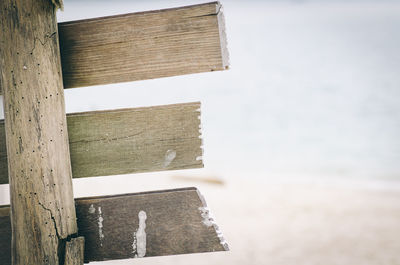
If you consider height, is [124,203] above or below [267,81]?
below

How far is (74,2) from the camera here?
47969mm

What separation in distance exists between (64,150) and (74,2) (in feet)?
168

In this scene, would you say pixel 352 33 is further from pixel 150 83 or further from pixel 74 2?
pixel 74 2

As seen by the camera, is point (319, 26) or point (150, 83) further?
point (319, 26)

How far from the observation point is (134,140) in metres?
1.45

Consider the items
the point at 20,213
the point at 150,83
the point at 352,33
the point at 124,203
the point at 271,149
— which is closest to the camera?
the point at 20,213

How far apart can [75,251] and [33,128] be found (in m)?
0.45

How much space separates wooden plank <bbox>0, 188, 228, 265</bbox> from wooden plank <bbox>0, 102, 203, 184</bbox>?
0.11 meters

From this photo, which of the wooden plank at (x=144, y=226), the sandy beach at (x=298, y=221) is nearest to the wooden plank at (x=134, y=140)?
the wooden plank at (x=144, y=226)

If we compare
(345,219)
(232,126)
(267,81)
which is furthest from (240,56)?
(345,219)

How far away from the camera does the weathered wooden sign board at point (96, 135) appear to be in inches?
53.7

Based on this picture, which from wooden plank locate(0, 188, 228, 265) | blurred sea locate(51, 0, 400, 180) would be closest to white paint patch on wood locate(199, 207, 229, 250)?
wooden plank locate(0, 188, 228, 265)

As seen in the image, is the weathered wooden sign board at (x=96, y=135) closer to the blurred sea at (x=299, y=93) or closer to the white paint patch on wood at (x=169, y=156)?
the white paint patch on wood at (x=169, y=156)

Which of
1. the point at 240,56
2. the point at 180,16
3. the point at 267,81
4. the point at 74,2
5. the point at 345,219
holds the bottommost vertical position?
the point at 345,219
